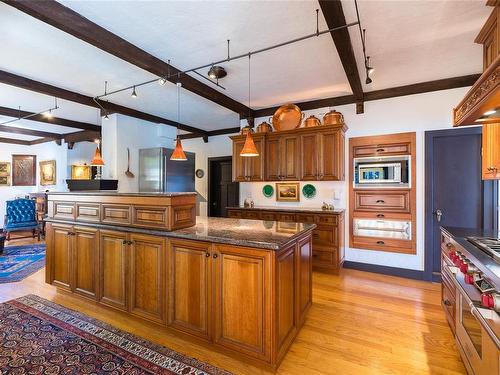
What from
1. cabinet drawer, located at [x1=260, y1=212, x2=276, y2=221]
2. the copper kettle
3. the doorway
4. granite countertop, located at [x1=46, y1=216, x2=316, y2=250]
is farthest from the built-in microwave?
the doorway

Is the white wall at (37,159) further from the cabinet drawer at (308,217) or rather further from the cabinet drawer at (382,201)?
the cabinet drawer at (382,201)

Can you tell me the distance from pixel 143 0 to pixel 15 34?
1577 mm

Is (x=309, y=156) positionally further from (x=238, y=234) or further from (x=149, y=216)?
(x=149, y=216)

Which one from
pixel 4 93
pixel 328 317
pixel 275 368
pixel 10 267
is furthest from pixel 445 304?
pixel 4 93

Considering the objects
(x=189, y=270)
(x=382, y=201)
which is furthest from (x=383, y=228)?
(x=189, y=270)

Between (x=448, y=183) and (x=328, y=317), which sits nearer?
(x=328, y=317)

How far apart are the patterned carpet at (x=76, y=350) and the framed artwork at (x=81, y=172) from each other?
17.4 ft

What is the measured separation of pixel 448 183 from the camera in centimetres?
360

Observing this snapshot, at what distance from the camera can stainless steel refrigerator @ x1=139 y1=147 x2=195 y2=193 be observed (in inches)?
202

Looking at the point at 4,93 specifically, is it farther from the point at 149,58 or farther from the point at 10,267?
the point at 149,58

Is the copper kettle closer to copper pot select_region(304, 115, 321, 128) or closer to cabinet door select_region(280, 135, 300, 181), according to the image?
copper pot select_region(304, 115, 321, 128)

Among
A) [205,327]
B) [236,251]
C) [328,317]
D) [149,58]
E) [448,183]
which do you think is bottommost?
[328,317]

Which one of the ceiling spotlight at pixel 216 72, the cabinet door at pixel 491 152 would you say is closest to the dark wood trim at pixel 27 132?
the ceiling spotlight at pixel 216 72

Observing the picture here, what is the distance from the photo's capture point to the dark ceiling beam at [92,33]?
2.01 metres
